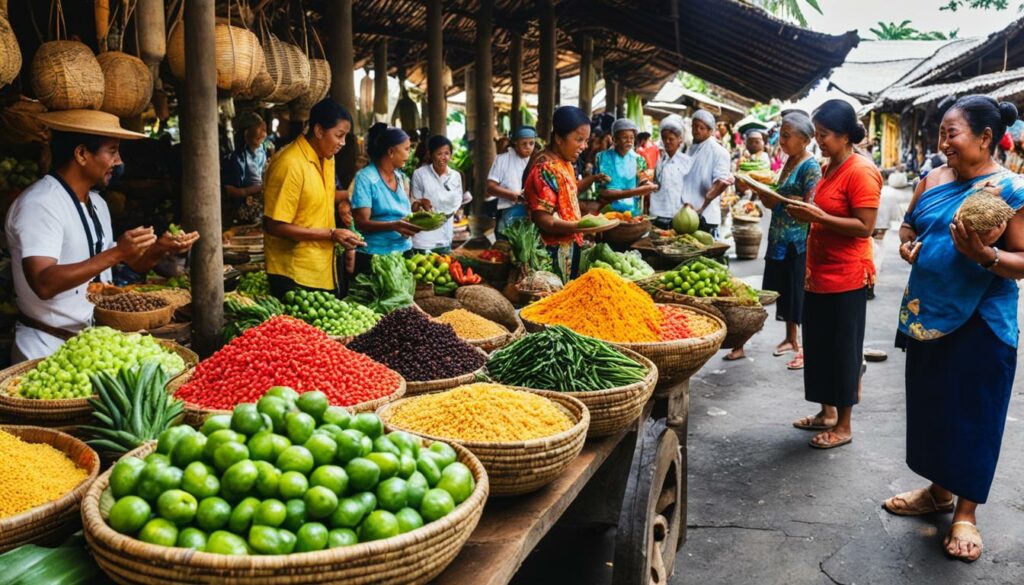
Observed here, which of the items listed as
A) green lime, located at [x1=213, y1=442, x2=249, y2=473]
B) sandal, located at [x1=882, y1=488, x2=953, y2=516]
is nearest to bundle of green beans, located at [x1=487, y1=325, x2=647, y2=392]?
green lime, located at [x1=213, y1=442, x2=249, y2=473]

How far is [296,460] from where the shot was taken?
1519 millimetres

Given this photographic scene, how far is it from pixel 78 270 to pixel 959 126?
11.1 feet

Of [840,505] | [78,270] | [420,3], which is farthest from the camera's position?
[420,3]

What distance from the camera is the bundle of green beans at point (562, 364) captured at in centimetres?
257

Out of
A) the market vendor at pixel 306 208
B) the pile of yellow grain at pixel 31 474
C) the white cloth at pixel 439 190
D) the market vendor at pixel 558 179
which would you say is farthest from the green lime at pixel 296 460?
the white cloth at pixel 439 190

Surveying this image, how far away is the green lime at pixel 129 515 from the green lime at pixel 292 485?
23 centimetres

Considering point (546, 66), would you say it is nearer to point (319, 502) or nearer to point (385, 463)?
point (385, 463)

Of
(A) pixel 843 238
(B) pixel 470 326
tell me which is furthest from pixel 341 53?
(A) pixel 843 238

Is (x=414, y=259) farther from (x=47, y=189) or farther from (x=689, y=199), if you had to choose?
(x=689, y=199)

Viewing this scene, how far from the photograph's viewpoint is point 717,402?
5.65 m

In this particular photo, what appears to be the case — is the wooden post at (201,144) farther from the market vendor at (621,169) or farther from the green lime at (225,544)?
the market vendor at (621,169)

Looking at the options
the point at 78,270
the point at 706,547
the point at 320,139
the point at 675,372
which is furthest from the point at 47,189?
the point at 706,547

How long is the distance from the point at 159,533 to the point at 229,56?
3.31m

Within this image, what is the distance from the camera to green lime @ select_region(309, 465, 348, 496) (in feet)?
4.89
